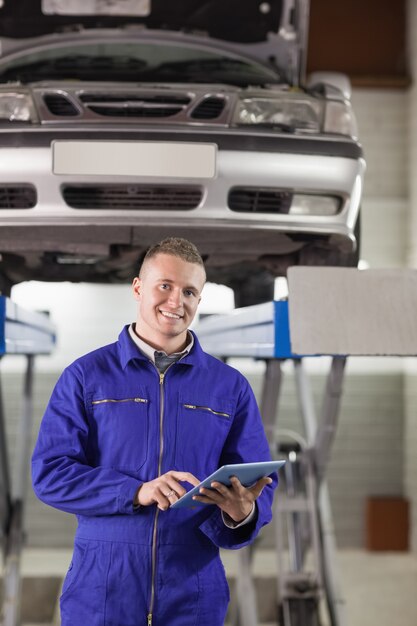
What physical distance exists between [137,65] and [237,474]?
7.65 ft

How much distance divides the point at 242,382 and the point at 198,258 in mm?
264

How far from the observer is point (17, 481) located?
365 centimetres

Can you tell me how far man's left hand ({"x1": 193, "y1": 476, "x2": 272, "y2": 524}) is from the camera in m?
1.47

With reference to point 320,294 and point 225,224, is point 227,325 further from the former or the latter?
point 320,294

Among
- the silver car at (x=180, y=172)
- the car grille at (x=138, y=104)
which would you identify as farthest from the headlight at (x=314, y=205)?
the car grille at (x=138, y=104)

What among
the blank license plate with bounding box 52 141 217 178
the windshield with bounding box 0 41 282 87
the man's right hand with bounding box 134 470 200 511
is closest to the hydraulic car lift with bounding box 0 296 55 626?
the blank license plate with bounding box 52 141 217 178

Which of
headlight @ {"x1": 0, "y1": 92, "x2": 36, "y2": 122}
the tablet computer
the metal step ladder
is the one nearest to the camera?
the tablet computer

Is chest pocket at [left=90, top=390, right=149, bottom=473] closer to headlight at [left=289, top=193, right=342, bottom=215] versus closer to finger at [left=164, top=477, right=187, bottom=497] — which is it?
finger at [left=164, top=477, right=187, bottom=497]

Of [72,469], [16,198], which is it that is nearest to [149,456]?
[72,469]

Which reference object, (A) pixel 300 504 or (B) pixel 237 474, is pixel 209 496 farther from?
(A) pixel 300 504

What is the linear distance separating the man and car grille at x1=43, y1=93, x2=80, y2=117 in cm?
127

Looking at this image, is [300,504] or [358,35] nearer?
[300,504]

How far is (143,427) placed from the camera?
1646mm

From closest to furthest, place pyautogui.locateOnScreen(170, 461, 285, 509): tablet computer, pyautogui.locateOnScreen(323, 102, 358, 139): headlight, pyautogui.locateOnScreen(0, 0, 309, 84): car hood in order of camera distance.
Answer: pyautogui.locateOnScreen(170, 461, 285, 509): tablet computer → pyautogui.locateOnScreen(323, 102, 358, 139): headlight → pyautogui.locateOnScreen(0, 0, 309, 84): car hood
